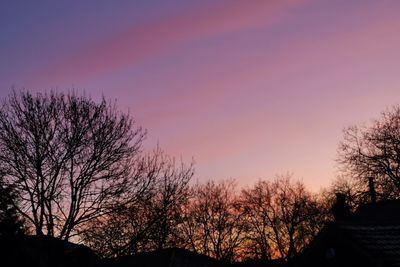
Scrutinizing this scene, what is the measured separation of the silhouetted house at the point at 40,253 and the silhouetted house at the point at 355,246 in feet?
40.0

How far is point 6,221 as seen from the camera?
22719mm

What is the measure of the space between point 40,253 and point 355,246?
2208cm

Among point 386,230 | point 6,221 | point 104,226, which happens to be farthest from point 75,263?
point 386,230

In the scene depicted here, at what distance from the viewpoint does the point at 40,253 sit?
112 feet

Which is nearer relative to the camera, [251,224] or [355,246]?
[355,246]

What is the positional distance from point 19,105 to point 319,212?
5201 cm

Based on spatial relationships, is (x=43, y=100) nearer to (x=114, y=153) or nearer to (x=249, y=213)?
(x=114, y=153)

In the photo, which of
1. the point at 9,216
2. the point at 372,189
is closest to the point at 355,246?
the point at 9,216

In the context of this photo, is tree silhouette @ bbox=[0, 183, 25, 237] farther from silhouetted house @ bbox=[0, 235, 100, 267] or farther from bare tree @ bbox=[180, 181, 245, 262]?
bare tree @ bbox=[180, 181, 245, 262]

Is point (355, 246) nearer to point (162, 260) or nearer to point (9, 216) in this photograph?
point (9, 216)

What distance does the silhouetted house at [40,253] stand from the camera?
71.9 ft

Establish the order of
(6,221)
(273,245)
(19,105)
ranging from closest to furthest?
1. (6,221)
2. (19,105)
3. (273,245)

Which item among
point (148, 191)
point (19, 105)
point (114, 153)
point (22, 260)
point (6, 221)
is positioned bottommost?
point (22, 260)

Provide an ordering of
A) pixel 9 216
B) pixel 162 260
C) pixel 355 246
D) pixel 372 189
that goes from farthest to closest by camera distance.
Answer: pixel 372 189 < pixel 162 260 < pixel 9 216 < pixel 355 246
